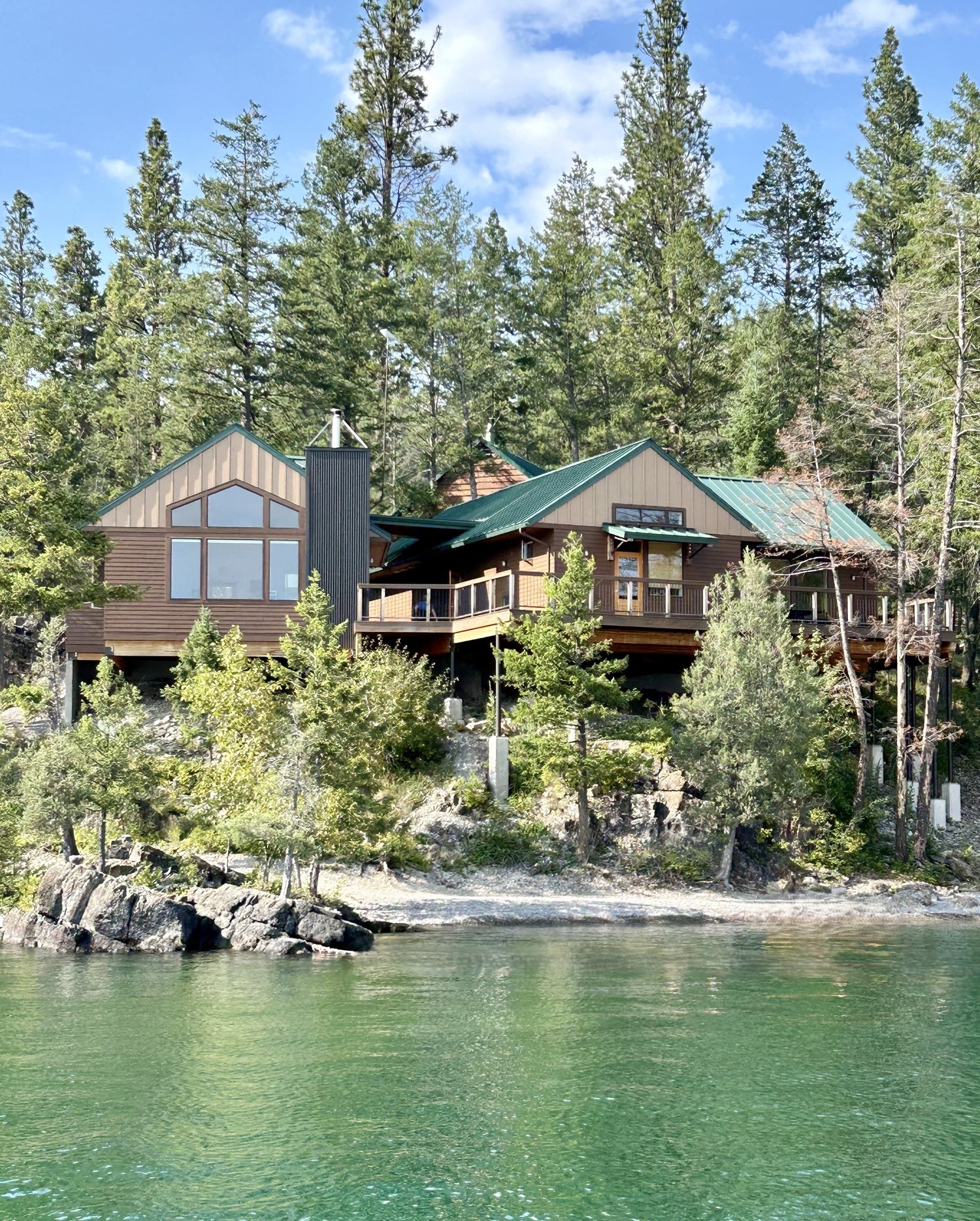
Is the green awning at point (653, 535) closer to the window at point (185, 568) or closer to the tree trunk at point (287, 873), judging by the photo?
the window at point (185, 568)

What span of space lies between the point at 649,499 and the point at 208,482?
1121cm

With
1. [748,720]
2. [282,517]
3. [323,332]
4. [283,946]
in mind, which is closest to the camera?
[283,946]

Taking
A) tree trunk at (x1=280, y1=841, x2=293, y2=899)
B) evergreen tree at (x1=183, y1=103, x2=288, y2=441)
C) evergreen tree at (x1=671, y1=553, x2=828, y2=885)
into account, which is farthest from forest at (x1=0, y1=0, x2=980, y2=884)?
tree trunk at (x1=280, y1=841, x2=293, y2=899)

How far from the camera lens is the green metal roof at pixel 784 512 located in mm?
32094

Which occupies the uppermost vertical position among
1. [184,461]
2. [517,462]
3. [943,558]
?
[517,462]

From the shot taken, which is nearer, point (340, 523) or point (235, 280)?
point (340, 523)

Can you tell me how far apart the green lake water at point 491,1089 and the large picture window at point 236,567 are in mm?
14283

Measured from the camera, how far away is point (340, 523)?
32531 millimetres

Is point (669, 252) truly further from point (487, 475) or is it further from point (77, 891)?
point (77, 891)

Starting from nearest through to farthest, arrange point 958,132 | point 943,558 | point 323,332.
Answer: point 943,558, point 958,132, point 323,332

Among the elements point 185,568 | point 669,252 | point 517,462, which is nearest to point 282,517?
point 185,568

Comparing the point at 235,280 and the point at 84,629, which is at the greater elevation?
the point at 235,280

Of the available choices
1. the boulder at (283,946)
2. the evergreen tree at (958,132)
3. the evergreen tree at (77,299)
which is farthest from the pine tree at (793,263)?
the boulder at (283,946)

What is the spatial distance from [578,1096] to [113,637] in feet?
74.5
